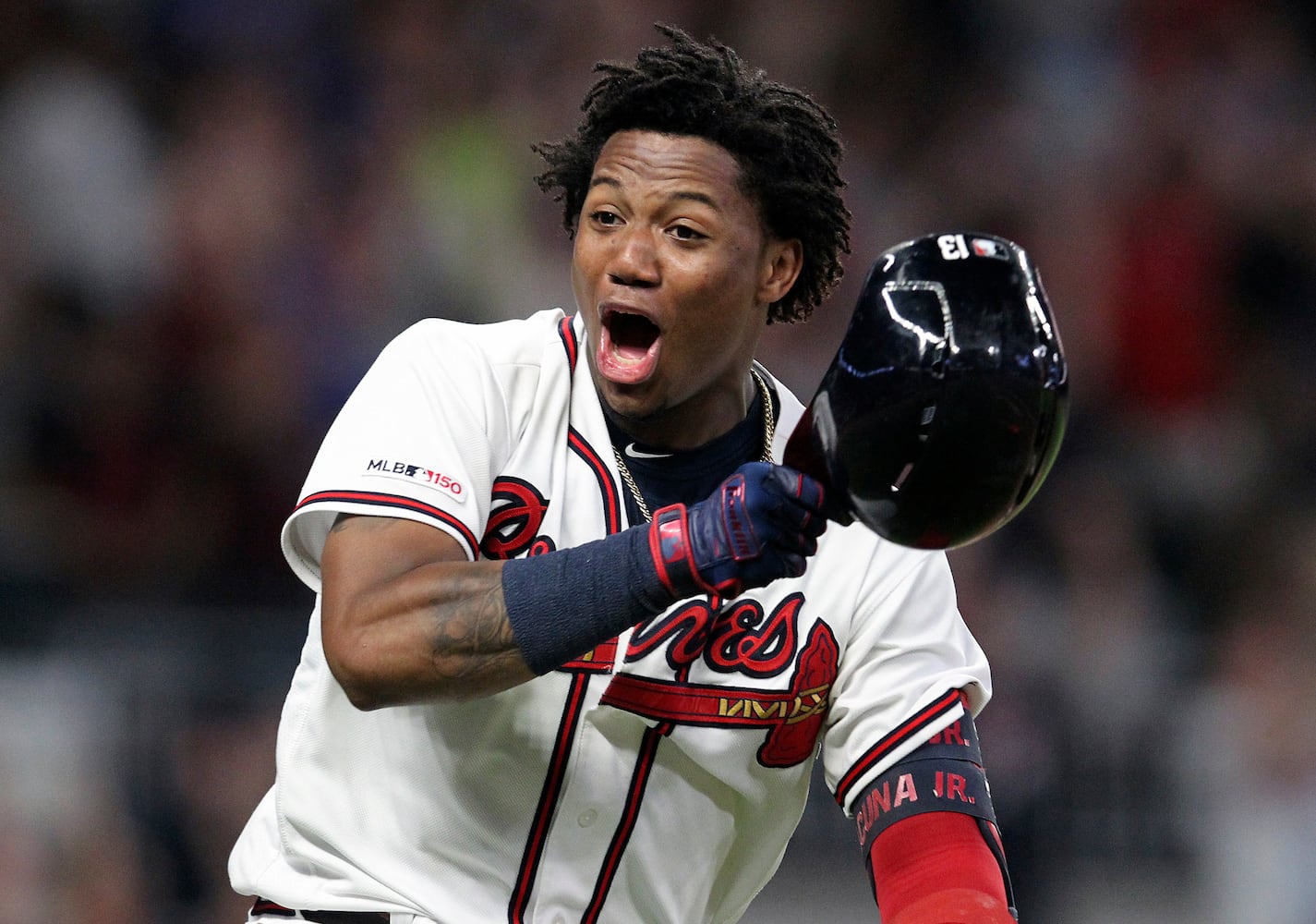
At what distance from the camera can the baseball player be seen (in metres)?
2.47

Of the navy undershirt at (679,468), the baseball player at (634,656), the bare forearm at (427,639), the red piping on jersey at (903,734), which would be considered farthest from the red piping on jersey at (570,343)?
the red piping on jersey at (903,734)

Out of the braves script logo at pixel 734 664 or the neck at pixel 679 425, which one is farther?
the neck at pixel 679 425

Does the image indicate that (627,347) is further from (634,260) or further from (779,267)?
(779,267)

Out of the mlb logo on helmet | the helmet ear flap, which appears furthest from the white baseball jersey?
the mlb logo on helmet

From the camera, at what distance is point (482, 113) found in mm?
6250

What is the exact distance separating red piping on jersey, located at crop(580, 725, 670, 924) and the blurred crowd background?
2.38 m

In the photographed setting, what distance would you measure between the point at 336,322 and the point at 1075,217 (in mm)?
2976

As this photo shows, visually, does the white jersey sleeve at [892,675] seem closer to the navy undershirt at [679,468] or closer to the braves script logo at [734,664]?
the braves script logo at [734,664]

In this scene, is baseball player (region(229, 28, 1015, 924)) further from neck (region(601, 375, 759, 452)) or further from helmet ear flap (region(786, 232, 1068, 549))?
helmet ear flap (region(786, 232, 1068, 549))

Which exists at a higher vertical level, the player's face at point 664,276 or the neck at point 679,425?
the player's face at point 664,276

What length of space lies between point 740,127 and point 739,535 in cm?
90

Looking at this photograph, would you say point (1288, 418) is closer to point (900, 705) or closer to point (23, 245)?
point (900, 705)

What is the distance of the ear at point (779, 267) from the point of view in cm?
277

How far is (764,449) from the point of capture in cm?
278
